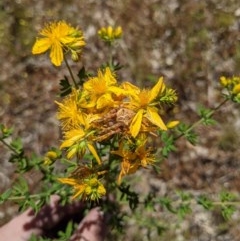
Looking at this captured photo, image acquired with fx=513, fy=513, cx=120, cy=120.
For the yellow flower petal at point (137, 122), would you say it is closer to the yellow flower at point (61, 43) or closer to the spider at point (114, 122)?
the spider at point (114, 122)

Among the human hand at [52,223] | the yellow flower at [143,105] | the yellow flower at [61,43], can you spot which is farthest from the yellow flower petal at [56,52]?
the human hand at [52,223]

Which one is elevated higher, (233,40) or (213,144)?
(233,40)

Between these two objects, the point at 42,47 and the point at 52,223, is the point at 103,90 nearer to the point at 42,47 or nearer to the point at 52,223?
the point at 42,47

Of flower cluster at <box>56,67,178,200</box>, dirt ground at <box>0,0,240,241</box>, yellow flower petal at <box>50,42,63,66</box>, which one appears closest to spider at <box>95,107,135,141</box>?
flower cluster at <box>56,67,178,200</box>

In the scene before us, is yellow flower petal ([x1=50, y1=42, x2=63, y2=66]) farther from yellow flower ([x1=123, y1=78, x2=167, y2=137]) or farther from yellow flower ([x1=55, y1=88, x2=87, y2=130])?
yellow flower ([x1=123, y1=78, x2=167, y2=137])

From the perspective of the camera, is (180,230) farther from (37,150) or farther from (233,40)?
(233,40)

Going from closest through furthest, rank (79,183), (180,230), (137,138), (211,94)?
(137,138) → (79,183) → (180,230) → (211,94)

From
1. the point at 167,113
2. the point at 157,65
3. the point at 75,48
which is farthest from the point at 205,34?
the point at 75,48
